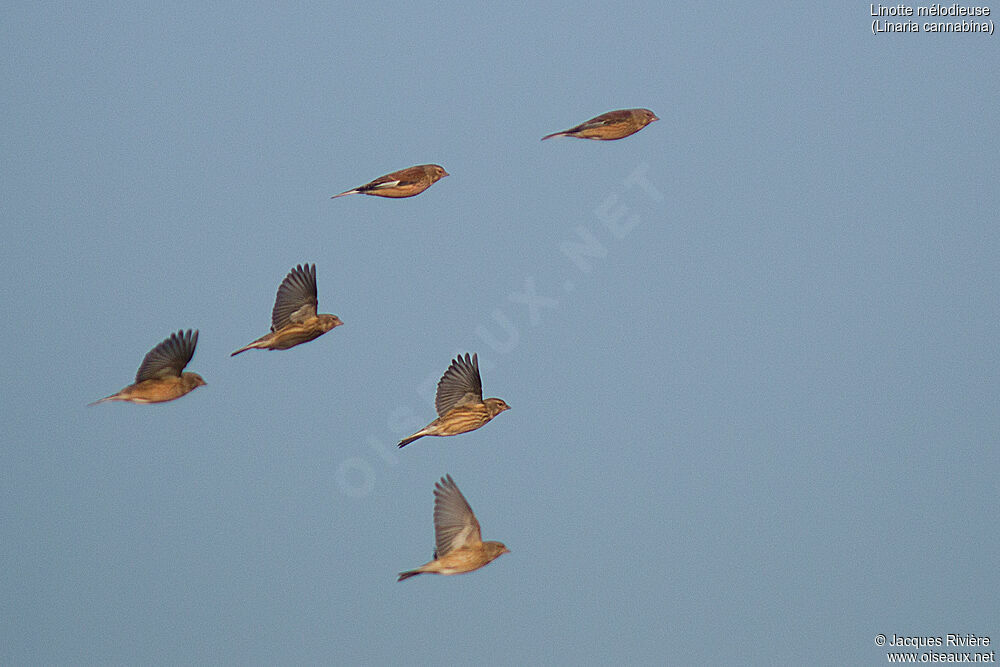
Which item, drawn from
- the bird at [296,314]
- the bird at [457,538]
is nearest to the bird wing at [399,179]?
the bird at [296,314]

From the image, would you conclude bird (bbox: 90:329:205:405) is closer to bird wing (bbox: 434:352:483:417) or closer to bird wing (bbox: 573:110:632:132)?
bird wing (bbox: 434:352:483:417)

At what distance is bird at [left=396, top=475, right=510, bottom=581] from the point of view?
11430mm

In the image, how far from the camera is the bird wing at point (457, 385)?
11992 millimetres

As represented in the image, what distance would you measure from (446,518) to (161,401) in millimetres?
2786

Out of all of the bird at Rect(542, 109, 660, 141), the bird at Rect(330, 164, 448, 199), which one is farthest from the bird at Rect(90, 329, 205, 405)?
the bird at Rect(542, 109, 660, 141)

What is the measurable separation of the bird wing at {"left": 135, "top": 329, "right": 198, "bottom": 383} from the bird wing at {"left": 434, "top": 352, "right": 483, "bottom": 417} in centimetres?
222

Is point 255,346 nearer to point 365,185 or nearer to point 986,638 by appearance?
point 365,185

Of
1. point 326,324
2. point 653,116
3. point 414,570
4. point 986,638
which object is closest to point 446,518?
point 414,570

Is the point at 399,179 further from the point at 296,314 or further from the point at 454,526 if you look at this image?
the point at 454,526

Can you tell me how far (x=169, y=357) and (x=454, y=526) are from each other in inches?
115

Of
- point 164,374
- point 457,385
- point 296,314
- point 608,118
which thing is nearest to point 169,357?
point 164,374

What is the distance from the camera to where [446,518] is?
37.7 ft

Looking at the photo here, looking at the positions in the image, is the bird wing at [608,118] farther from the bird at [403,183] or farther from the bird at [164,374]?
the bird at [164,374]

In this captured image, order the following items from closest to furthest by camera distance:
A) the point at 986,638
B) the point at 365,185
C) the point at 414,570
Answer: the point at 414,570
the point at 365,185
the point at 986,638
